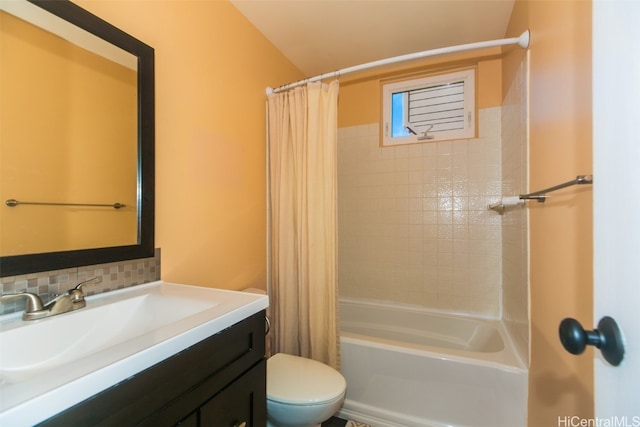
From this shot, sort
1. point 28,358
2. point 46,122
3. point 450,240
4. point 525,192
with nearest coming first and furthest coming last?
1. point 28,358
2. point 46,122
3. point 525,192
4. point 450,240

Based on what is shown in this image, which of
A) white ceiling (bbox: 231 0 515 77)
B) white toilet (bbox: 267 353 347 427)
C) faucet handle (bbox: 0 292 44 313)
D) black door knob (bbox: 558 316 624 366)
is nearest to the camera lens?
black door knob (bbox: 558 316 624 366)

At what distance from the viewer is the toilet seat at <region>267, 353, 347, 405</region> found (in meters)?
1.16

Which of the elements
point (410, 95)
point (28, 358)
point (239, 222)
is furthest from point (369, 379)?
point (410, 95)

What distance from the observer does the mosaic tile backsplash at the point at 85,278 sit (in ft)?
2.46

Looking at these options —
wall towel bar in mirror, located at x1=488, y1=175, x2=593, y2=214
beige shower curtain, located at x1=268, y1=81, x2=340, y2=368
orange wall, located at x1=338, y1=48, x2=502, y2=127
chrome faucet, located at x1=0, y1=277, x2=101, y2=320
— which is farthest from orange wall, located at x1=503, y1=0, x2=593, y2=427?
chrome faucet, located at x1=0, y1=277, x2=101, y2=320

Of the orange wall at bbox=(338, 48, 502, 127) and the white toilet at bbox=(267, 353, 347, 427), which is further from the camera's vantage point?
the orange wall at bbox=(338, 48, 502, 127)

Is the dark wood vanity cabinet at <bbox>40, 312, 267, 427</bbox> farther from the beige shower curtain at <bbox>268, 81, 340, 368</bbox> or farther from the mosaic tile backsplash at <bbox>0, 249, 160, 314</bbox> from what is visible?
the beige shower curtain at <bbox>268, 81, 340, 368</bbox>

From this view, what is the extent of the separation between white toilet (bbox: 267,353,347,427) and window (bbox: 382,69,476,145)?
1867mm

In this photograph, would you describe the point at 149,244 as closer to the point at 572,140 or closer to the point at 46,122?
the point at 46,122

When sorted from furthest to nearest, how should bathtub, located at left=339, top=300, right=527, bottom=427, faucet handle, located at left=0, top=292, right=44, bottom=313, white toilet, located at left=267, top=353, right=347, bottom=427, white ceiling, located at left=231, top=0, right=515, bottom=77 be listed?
white ceiling, located at left=231, top=0, right=515, bottom=77 < bathtub, located at left=339, top=300, right=527, bottom=427 < white toilet, located at left=267, top=353, right=347, bottom=427 < faucet handle, located at left=0, top=292, right=44, bottom=313

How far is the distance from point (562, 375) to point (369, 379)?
0.92 m

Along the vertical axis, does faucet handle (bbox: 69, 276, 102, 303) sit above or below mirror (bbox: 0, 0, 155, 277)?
below

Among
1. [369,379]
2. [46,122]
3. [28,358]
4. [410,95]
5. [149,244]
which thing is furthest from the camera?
[410,95]

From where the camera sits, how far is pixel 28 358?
2.17ft
